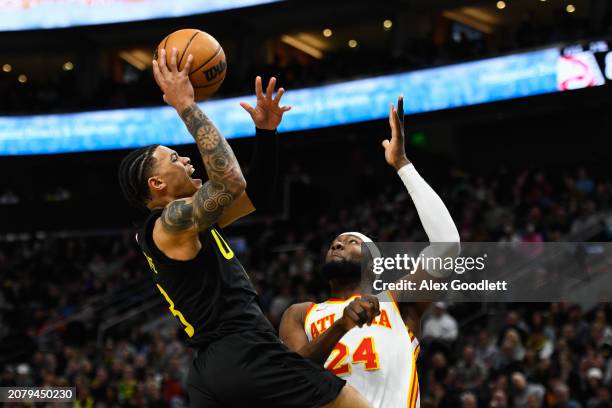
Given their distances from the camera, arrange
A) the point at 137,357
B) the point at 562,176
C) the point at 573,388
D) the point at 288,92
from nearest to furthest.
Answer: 1. the point at 573,388
2. the point at 137,357
3. the point at 562,176
4. the point at 288,92

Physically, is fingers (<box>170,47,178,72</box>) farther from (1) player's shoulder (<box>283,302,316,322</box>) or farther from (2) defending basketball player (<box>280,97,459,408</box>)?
(1) player's shoulder (<box>283,302,316,322</box>)

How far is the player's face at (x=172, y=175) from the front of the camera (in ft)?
15.1

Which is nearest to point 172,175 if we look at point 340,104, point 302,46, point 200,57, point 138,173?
point 138,173

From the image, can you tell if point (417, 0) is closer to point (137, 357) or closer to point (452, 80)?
point (452, 80)

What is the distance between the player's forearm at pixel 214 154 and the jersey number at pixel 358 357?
47.6 inches

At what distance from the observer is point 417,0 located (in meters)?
24.7

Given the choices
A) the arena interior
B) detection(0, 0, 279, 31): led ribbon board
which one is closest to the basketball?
the arena interior

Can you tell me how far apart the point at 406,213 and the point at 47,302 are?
847cm

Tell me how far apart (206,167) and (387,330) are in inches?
56.2

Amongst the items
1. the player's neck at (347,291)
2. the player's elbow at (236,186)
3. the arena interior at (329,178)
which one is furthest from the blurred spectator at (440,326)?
the player's elbow at (236,186)

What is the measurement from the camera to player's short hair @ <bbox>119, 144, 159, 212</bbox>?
4633mm

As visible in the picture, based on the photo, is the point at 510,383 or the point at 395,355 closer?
the point at 395,355

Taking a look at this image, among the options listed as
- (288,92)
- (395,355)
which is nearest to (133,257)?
(288,92)

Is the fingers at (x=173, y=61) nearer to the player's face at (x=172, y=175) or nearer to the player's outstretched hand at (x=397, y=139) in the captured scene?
the player's face at (x=172, y=175)
